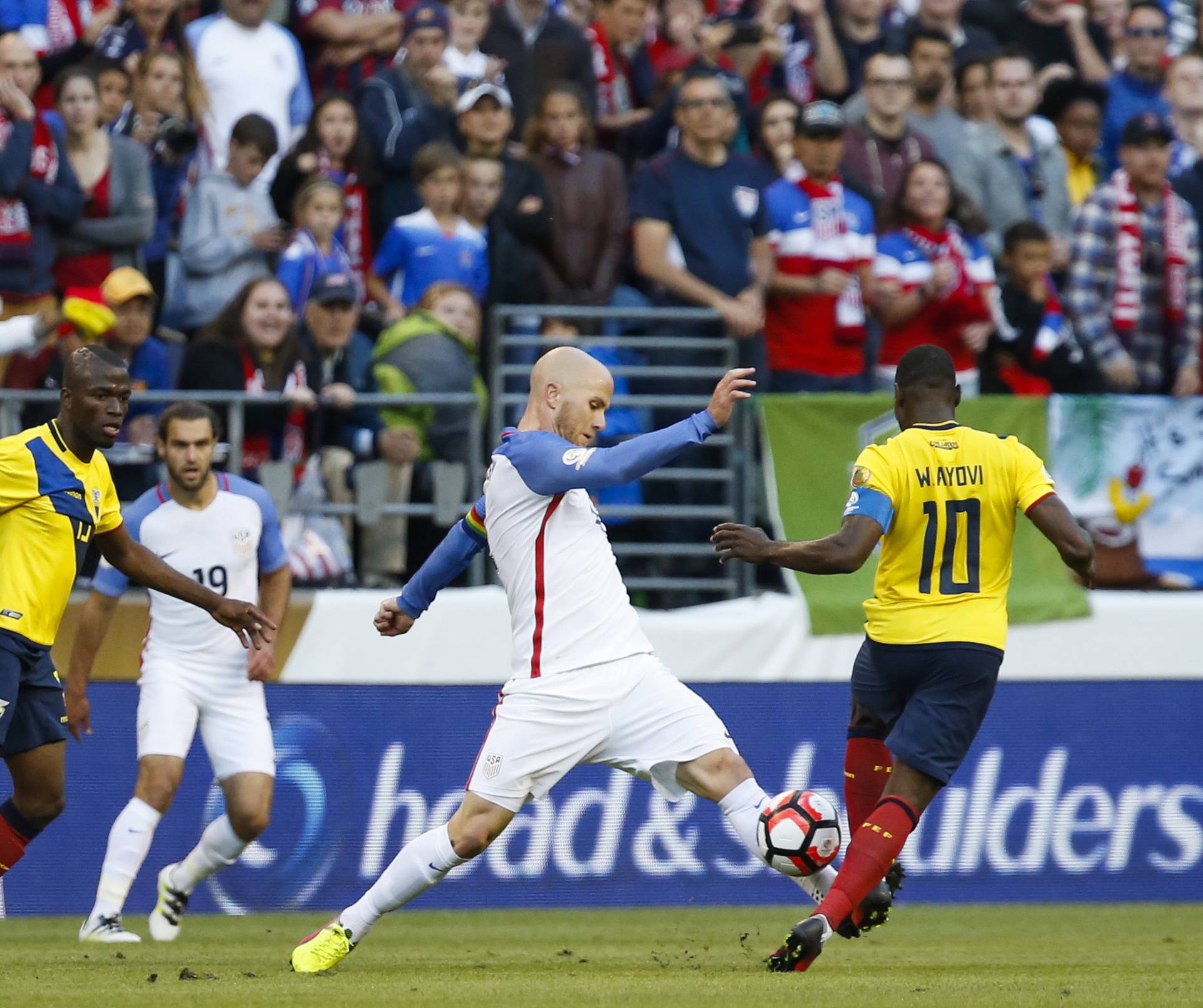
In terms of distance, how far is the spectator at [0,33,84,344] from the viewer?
12.6m

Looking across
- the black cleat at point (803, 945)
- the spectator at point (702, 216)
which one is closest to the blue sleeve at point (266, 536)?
the black cleat at point (803, 945)

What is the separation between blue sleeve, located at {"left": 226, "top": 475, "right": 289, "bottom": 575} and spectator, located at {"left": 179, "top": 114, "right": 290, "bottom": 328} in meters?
3.20

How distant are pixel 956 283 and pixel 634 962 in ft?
22.8

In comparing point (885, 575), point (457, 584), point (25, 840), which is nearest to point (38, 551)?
point (25, 840)

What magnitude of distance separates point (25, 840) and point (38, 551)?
123cm

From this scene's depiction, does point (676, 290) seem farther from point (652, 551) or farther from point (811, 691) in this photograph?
point (811, 691)

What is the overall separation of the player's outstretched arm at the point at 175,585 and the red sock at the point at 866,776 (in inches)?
99.2

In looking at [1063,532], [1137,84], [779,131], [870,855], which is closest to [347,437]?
[779,131]

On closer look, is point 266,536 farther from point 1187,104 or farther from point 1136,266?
point 1187,104

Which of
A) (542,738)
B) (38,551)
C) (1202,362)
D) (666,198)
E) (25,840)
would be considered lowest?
(25,840)

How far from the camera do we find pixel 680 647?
12.9 metres

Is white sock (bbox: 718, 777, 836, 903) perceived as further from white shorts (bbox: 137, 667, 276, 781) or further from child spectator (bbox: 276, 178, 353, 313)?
child spectator (bbox: 276, 178, 353, 313)

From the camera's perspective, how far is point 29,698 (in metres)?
8.21

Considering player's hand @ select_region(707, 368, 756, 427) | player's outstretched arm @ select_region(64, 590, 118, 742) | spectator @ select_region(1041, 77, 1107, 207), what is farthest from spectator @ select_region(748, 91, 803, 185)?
player's hand @ select_region(707, 368, 756, 427)
